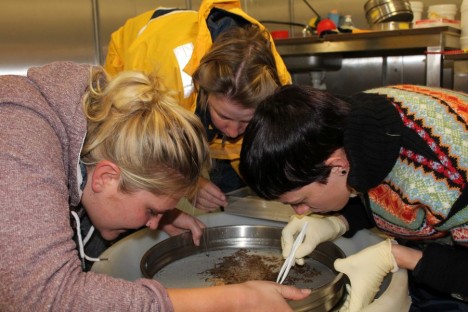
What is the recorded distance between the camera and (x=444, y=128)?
3.07 ft

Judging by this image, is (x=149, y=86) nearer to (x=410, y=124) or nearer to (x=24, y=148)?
(x=24, y=148)

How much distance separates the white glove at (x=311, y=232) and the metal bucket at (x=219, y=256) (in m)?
0.04

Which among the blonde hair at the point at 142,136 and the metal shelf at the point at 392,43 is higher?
the metal shelf at the point at 392,43

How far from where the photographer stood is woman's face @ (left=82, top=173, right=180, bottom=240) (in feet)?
3.07

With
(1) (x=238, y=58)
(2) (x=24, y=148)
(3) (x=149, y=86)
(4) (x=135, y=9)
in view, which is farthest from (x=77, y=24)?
(2) (x=24, y=148)

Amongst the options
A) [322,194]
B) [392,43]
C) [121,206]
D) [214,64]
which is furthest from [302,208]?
[392,43]

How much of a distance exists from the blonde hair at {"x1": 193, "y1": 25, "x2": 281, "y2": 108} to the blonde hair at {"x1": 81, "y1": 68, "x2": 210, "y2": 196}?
18.7 inches

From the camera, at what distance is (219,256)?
128 cm

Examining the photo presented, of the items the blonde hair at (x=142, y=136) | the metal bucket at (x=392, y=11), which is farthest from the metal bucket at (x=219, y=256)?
the metal bucket at (x=392, y=11)

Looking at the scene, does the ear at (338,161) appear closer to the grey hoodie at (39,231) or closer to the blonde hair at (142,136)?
the blonde hair at (142,136)

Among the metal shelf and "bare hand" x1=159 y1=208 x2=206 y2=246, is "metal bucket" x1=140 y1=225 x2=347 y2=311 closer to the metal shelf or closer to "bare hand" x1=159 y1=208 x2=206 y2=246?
"bare hand" x1=159 y1=208 x2=206 y2=246

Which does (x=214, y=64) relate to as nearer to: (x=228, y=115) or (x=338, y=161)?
(x=228, y=115)

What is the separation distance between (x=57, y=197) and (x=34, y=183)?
42 millimetres

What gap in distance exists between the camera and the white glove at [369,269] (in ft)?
3.20
